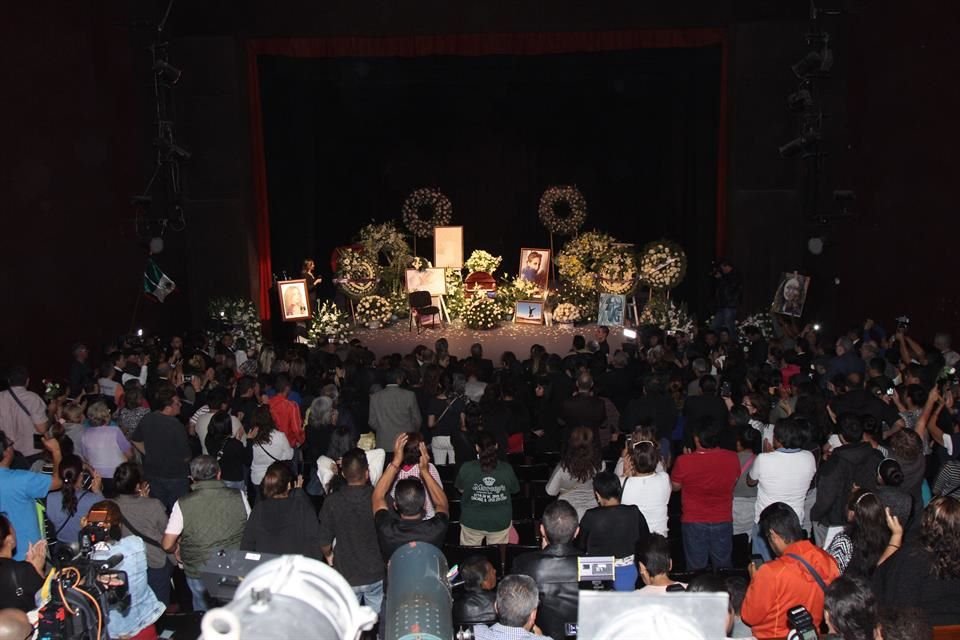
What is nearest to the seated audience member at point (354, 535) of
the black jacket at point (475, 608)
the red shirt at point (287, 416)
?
the black jacket at point (475, 608)

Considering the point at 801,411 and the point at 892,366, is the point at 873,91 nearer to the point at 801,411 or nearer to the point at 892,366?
the point at 892,366

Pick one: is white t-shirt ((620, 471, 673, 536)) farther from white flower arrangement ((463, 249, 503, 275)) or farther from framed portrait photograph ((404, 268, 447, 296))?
white flower arrangement ((463, 249, 503, 275))

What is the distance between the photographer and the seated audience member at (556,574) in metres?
4.21

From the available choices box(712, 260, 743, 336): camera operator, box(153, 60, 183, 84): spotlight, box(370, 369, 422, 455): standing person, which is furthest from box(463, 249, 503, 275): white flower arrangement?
box(370, 369, 422, 455): standing person

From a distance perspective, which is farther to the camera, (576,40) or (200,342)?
(576,40)

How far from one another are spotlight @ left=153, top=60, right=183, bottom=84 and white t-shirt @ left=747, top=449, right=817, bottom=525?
33.1 feet

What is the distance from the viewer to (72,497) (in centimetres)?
520

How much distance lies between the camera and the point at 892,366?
8961mm

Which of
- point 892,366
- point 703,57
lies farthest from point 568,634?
point 703,57

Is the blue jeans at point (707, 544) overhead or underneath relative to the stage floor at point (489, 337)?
overhead

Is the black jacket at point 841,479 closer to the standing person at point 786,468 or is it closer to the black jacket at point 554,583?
the standing person at point 786,468

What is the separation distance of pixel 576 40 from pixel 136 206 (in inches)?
265

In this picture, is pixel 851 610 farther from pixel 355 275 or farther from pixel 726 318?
pixel 355 275

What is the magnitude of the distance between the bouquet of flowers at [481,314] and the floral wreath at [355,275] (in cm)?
165
